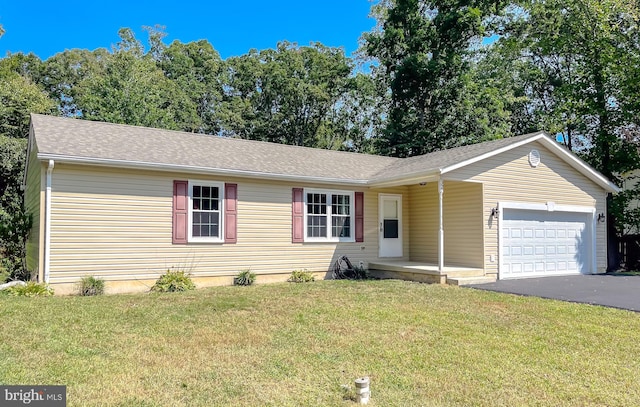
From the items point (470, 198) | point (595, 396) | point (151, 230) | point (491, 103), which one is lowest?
point (595, 396)

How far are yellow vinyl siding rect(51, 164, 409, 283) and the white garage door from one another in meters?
5.25

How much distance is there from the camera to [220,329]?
614 centimetres

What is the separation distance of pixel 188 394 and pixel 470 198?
32.7 feet

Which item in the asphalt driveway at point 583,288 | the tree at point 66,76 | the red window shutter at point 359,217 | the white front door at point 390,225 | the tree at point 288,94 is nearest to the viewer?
the asphalt driveway at point 583,288

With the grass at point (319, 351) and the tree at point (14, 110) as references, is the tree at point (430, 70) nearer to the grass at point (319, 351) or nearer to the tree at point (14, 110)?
the grass at point (319, 351)

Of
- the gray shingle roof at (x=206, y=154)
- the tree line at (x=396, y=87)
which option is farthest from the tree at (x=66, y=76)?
the gray shingle roof at (x=206, y=154)

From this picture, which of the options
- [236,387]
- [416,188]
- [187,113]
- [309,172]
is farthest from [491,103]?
[236,387]

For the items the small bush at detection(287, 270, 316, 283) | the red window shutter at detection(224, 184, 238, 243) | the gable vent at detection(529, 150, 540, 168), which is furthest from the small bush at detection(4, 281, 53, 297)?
the gable vent at detection(529, 150, 540, 168)

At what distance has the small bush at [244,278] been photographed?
35.8 feet

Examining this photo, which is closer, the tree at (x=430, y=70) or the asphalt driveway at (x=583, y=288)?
the asphalt driveway at (x=583, y=288)

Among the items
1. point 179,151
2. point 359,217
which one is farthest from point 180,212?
point 359,217

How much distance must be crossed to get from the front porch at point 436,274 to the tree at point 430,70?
12492mm

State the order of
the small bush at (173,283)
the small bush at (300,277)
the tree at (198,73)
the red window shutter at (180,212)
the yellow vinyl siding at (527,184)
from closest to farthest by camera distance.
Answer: the small bush at (173,283), the red window shutter at (180,212), the small bush at (300,277), the yellow vinyl siding at (527,184), the tree at (198,73)

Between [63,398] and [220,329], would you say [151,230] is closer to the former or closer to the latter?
[220,329]
